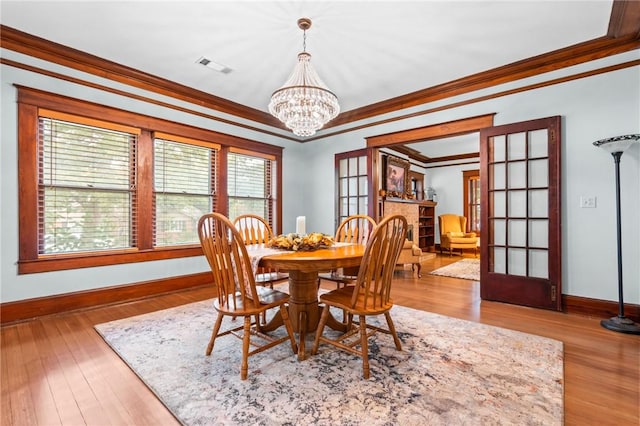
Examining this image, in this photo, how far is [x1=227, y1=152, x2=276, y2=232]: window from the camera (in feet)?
14.9

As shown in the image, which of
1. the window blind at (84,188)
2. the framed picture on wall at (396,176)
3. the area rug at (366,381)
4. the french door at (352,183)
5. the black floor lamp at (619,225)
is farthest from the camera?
the framed picture on wall at (396,176)

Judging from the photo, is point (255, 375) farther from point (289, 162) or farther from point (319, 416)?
point (289, 162)

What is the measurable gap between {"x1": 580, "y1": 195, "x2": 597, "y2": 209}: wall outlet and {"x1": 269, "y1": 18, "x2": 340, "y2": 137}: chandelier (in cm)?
265

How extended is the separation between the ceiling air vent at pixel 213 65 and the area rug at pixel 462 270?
14.4 ft

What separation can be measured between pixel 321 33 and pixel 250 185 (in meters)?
2.75

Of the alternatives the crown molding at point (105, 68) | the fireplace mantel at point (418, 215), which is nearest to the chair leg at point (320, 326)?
the crown molding at point (105, 68)

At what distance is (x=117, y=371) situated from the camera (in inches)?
73.9

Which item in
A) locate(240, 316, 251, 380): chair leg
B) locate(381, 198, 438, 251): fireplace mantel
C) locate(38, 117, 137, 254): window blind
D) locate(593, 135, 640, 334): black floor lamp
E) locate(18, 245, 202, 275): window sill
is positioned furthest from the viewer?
locate(381, 198, 438, 251): fireplace mantel

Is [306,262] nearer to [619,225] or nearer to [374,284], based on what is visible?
[374,284]

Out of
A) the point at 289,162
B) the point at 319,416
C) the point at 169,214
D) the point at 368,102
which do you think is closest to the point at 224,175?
the point at 169,214

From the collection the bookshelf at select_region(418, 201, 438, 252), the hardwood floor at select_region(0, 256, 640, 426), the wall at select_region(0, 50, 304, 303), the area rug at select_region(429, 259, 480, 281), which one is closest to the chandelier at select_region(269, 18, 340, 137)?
the wall at select_region(0, 50, 304, 303)

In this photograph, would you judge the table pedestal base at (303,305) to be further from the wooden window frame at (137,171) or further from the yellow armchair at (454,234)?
the yellow armchair at (454,234)

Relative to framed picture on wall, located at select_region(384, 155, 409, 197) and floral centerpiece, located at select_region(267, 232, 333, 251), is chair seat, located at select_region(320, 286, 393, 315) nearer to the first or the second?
floral centerpiece, located at select_region(267, 232, 333, 251)

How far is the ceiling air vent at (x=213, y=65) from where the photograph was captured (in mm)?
3090
